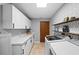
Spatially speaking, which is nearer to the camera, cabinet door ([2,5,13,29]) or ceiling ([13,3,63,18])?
cabinet door ([2,5,13,29])

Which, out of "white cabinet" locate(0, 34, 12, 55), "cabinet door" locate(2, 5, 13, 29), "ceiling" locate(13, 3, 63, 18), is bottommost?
"white cabinet" locate(0, 34, 12, 55)

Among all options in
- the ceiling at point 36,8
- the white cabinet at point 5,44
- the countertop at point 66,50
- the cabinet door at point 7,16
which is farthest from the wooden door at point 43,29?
the countertop at point 66,50

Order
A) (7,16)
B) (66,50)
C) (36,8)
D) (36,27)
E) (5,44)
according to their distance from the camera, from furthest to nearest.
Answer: (36,27) → (36,8) → (7,16) → (5,44) → (66,50)

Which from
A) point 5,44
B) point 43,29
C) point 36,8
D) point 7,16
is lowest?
point 5,44

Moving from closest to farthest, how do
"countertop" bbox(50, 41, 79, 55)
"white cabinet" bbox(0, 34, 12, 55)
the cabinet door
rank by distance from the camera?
"countertop" bbox(50, 41, 79, 55), "white cabinet" bbox(0, 34, 12, 55), the cabinet door

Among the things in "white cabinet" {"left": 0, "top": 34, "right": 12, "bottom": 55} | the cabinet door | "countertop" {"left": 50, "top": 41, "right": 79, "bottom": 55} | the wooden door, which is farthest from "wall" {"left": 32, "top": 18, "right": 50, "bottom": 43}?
"countertop" {"left": 50, "top": 41, "right": 79, "bottom": 55}

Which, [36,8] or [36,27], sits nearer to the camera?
[36,8]

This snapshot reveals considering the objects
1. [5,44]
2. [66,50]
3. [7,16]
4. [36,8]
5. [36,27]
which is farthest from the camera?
[36,27]

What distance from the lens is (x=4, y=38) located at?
2.25 meters

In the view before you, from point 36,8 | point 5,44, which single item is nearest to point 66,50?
point 5,44

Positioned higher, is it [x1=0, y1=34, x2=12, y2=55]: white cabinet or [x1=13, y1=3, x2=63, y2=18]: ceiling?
[x1=13, y1=3, x2=63, y2=18]: ceiling

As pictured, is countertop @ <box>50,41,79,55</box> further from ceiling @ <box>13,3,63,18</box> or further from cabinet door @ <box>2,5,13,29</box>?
ceiling @ <box>13,3,63,18</box>

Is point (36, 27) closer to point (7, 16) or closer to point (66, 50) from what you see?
point (7, 16)
